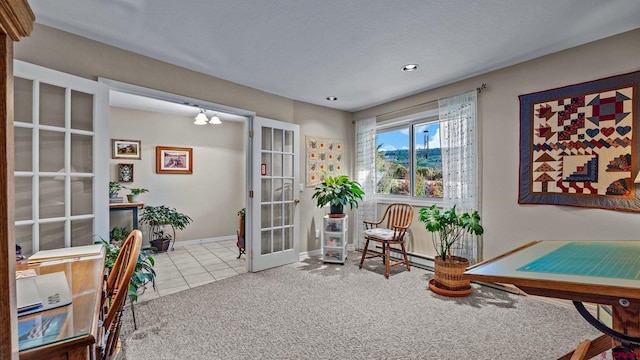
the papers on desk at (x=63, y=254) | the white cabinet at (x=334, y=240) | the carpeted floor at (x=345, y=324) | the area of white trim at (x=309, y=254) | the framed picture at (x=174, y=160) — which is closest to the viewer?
the papers on desk at (x=63, y=254)

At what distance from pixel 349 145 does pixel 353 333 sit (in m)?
3.38

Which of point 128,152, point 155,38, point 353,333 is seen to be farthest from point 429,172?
point 128,152

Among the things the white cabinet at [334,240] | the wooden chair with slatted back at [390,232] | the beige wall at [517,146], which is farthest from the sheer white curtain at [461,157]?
the white cabinet at [334,240]

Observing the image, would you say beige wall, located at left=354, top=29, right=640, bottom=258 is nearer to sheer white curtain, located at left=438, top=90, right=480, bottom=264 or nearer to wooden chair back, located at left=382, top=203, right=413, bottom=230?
sheer white curtain, located at left=438, top=90, right=480, bottom=264

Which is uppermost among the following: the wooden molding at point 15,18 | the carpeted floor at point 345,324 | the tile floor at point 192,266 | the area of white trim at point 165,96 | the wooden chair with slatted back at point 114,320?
the area of white trim at point 165,96

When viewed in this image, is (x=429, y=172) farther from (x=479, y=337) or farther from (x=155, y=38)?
(x=155, y=38)

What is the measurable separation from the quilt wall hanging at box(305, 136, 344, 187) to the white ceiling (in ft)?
4.65

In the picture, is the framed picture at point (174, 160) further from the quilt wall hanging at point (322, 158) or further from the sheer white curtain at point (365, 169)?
the sheer white curtain at point (365, 169)

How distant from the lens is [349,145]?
198 inches

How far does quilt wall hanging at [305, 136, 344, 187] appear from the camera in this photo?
4.44 m

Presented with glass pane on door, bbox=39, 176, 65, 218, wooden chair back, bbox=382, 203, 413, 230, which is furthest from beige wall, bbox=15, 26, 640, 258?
glass pane on door, bbox=39, 176, 65, 218

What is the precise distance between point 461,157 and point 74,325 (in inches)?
144

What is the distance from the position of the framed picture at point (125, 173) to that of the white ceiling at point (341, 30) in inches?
109

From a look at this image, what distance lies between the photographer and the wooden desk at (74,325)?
29.1 inches
